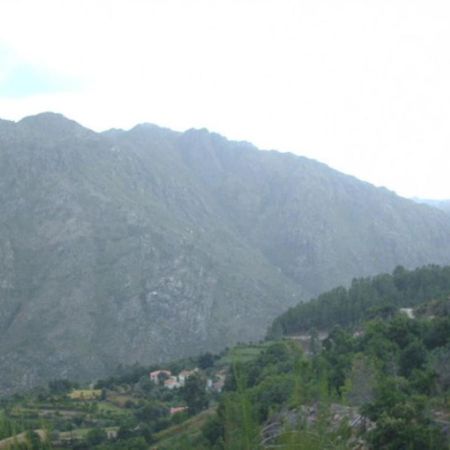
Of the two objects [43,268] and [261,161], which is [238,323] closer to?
[43,268]

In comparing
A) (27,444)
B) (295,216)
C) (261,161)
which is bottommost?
(27,444)

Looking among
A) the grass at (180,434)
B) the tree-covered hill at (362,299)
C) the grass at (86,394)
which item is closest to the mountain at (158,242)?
the tree-covered hill at (362,299)

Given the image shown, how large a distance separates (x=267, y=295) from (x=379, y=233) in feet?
109

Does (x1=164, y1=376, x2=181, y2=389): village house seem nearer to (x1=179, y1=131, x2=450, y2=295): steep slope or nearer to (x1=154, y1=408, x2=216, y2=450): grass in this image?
(x1=154, y1=408, x2=216, y2=450): grass

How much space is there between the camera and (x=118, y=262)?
7894 cm

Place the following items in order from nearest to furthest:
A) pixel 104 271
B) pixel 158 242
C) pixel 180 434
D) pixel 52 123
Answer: pixel 180 434
pixel 104 271
pixel 158 242
pixel 52 123

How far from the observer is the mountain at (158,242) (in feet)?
229

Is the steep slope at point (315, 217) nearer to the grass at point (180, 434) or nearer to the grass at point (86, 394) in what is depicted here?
the grass at point (86, 394)

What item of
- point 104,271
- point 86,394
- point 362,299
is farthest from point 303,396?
point 104,271

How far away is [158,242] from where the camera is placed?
81562 millimetres

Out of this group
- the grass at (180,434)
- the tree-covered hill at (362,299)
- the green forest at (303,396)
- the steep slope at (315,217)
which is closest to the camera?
the green forest at (303,396)

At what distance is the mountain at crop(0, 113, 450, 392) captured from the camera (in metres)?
69.9

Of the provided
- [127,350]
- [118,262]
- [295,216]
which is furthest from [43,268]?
[295,216]

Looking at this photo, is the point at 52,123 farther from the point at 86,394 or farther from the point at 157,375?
the point at 86,394
